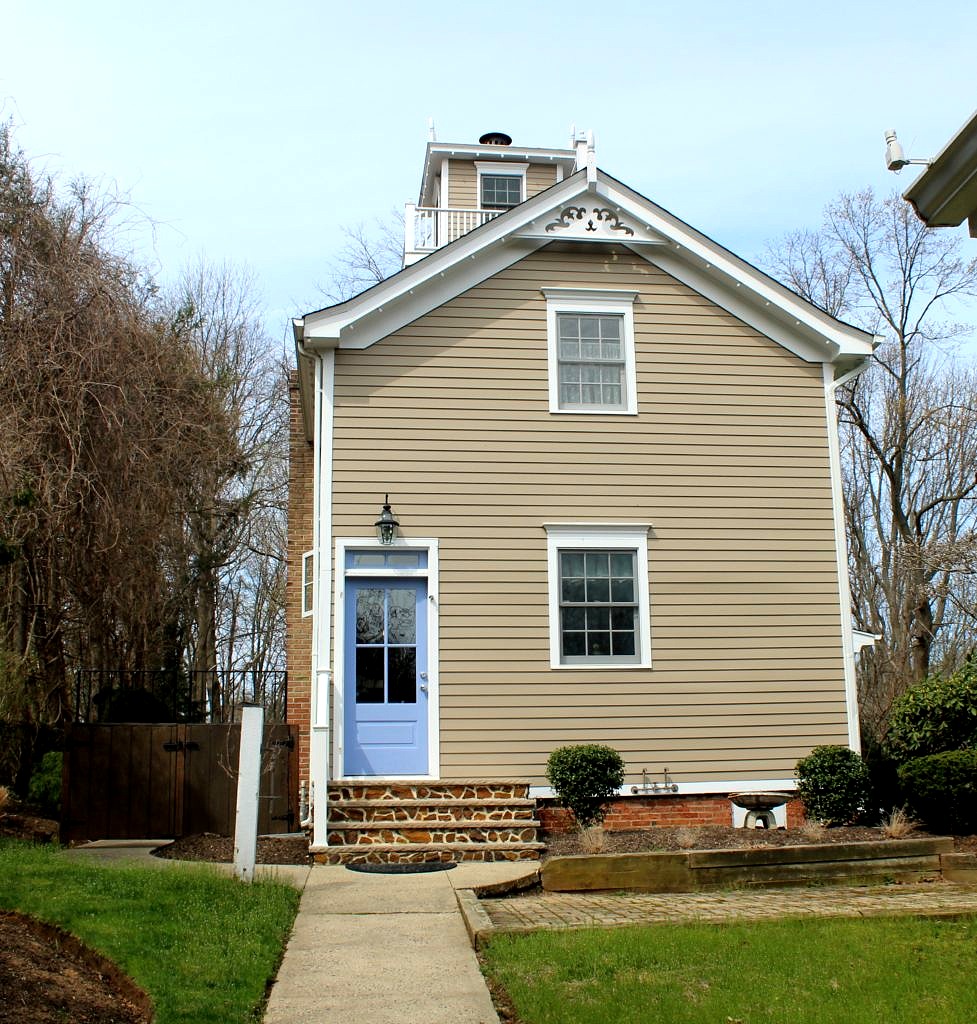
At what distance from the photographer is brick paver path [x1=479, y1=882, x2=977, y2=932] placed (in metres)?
7.65

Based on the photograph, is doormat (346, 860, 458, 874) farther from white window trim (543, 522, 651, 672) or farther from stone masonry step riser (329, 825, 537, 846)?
white window trim (543, 522, 651, 672)

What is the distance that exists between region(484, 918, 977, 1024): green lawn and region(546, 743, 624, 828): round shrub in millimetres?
3968

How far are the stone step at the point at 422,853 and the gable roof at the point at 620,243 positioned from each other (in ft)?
17.4

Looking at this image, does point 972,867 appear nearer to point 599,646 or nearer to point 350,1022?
point 599,646

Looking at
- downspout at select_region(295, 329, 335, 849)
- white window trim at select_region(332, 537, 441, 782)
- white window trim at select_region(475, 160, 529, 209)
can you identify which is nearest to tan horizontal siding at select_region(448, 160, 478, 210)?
white window trim at select_region(475, 160, 529, 209)

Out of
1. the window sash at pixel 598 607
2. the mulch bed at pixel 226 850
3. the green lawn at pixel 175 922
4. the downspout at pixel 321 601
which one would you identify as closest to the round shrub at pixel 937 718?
the window sash at pixel 598 607

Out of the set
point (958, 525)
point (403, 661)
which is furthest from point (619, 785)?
point (958, 525)

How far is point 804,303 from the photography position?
43.1 ft

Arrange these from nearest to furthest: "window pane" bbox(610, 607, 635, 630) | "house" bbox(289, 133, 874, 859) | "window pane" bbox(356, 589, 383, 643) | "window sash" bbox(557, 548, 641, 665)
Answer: "house" bbox(289, 133, 874, 859) → "window pane" bbox(356, 589, 383, 643) → "window sash" bbox(557, 548, 641, 665) → "window pane" bbox(610, 607, 635, 630)

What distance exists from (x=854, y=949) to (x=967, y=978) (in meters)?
0.71

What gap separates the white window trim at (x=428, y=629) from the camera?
1168 centimetres

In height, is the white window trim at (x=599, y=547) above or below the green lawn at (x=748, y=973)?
above

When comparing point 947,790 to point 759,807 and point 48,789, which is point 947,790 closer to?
point 759,807

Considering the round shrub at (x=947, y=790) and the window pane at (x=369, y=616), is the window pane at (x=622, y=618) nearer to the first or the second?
the window pane at (x=369, y=616)
